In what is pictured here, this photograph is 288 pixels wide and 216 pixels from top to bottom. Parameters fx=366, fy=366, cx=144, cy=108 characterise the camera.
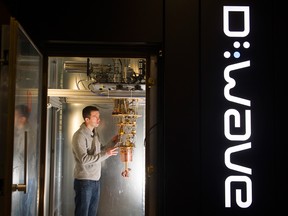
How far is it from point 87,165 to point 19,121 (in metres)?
2.03

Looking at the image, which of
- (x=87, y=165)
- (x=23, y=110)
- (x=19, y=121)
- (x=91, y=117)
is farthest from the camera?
(x=91, y=117)

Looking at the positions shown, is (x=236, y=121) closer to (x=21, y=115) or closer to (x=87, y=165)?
(x=21, y=115)

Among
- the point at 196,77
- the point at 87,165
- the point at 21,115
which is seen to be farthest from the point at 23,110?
the point at 87,165

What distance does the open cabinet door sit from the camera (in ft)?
6.59

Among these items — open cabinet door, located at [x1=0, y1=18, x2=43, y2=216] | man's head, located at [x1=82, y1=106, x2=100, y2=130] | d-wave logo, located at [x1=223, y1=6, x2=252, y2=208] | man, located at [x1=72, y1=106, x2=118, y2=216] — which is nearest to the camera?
open cabinet door, located at [x1=0, y1=18, x2=43, y2=216]

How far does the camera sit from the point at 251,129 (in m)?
2.86

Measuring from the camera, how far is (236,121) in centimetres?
285

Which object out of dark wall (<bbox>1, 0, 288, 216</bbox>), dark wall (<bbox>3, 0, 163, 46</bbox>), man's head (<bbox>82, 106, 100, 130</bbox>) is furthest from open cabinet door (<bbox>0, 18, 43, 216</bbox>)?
man's head (<bbox>82, 106, 100, 130</bbox>)

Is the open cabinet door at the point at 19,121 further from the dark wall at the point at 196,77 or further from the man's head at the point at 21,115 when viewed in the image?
the dark wall at the point at 196,77

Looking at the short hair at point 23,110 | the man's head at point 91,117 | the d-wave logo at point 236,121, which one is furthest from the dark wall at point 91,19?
the man's head at point 91,117

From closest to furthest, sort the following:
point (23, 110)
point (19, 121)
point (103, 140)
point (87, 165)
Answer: point (19, 121) → point (23, 110) → point (87, 165) → point (103, 140)

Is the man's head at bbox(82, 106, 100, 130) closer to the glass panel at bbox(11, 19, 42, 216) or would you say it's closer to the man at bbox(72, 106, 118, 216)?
the man at bbox(72, 106, 118, 216)

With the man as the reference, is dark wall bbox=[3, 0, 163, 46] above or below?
above

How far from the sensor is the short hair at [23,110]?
2186mm
